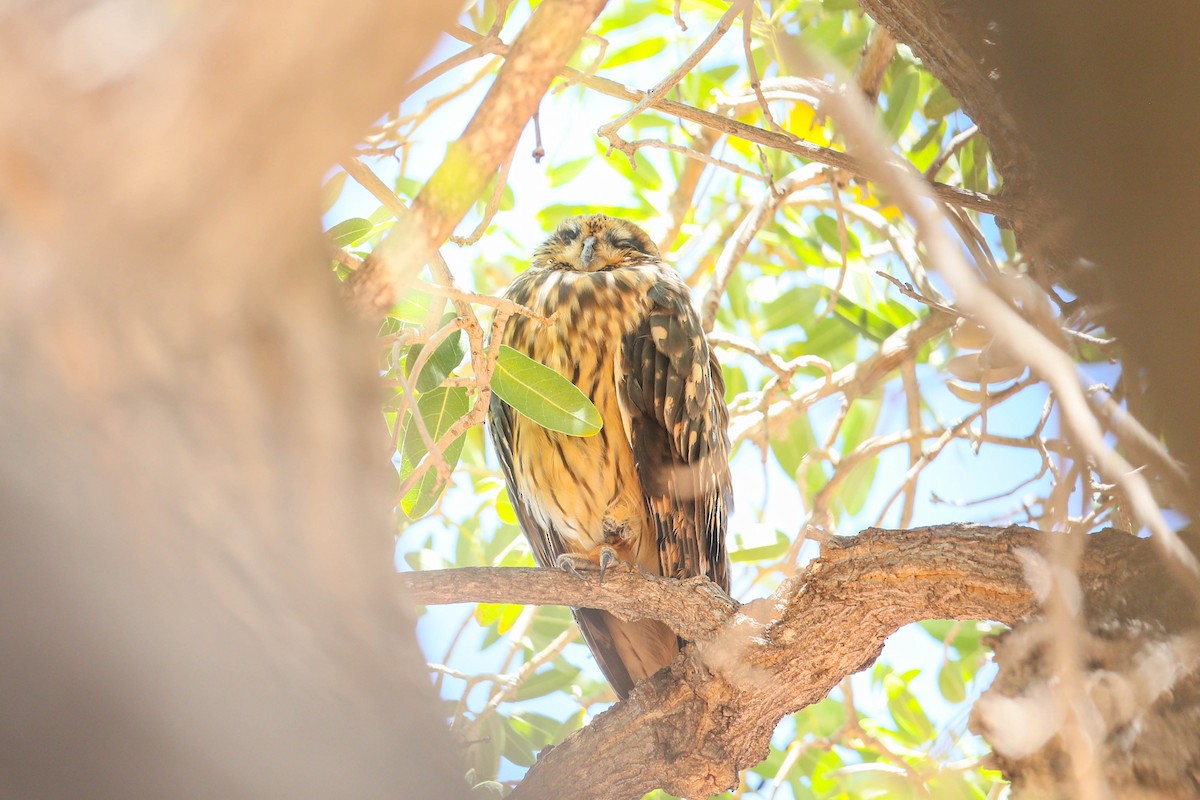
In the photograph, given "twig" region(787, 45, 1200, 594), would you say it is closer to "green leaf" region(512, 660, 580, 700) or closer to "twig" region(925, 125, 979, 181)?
"twig" region(925, 125, 979, 181)

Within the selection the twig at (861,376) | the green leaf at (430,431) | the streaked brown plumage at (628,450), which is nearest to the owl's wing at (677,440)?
the streaked brown plumage at (628,450)

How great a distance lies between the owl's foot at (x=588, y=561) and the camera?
2.58m

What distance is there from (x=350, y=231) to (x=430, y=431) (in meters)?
0.47

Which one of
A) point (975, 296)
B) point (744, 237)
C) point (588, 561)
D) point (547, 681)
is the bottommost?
point (975, 296)

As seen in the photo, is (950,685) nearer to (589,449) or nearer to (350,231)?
(589,449)

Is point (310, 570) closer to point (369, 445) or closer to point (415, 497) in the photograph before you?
point (369, 445)

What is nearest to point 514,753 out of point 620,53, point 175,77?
point 620,53

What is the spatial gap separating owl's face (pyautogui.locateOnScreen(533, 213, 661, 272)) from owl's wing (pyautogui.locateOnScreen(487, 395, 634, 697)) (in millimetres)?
680

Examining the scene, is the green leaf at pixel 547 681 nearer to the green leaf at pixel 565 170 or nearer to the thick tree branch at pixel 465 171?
the green leaf at pixel 565 170

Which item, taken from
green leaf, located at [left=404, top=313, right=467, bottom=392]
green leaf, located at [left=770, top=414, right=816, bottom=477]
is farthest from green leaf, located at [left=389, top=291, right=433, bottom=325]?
green leaf, located at [left=770, top=414, right=816, bottom=477]

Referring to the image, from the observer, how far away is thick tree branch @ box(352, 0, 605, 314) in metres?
1.00

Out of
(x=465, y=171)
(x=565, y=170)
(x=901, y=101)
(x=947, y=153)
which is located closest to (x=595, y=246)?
(x=565, y=170)

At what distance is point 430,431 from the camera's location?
2125 millimetres

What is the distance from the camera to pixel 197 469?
760mm
